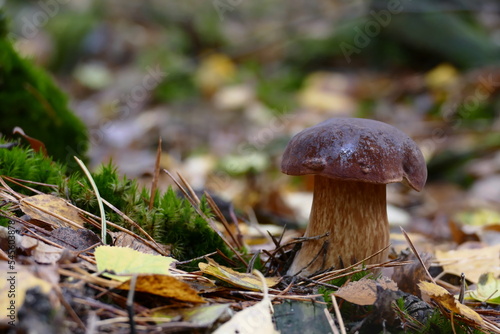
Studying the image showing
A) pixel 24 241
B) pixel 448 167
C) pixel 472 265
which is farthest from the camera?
pixel 448 167

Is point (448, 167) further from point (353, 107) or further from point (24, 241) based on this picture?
point (24, 241)

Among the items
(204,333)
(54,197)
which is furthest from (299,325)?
(54,197)

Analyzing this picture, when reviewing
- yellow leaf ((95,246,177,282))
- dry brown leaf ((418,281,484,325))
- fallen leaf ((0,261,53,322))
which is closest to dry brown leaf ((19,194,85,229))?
yellow leaf ((95,246,177,282))

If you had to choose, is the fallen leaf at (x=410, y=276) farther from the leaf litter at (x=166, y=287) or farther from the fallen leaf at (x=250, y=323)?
the fallen leaf at (x=250, y=323)

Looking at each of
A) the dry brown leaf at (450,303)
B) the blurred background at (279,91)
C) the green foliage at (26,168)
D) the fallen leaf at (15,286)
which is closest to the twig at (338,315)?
the dry brown leaf at (450,303)

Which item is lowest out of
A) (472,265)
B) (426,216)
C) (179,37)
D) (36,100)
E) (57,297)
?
(426,216)

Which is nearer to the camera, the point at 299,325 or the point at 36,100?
the point at 299,325
